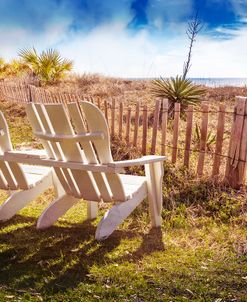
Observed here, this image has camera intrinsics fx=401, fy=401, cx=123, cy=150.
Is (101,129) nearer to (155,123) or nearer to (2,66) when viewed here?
(155,123)

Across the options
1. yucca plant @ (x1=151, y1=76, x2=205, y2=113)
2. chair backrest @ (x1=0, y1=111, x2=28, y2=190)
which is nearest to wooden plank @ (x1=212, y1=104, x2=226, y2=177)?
chair backrest @ (x1=0, y1=111, x2=28, y2=190)

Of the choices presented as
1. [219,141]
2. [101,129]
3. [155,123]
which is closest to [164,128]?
[155,123]

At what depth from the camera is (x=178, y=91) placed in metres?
9.48

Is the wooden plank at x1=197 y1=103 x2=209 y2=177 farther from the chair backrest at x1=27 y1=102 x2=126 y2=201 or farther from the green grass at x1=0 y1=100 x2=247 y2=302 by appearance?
the chair backrest at x1=27 y1=102 x2=126 y2=201

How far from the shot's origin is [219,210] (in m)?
4.35

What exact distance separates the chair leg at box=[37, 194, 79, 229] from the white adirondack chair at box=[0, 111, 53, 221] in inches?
10.3

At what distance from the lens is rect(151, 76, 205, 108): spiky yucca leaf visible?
9500 millimetres

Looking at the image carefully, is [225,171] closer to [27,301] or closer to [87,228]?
[87,228]

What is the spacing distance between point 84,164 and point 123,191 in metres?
0.39

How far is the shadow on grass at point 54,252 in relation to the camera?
9.29 ft

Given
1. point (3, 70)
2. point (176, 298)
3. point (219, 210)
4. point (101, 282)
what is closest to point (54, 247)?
point (101, 282)

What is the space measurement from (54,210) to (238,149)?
2293 millimetres

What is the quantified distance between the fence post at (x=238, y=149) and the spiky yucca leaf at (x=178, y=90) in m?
4.91

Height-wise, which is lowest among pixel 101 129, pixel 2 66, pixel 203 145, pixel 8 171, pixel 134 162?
pixel 2 66
